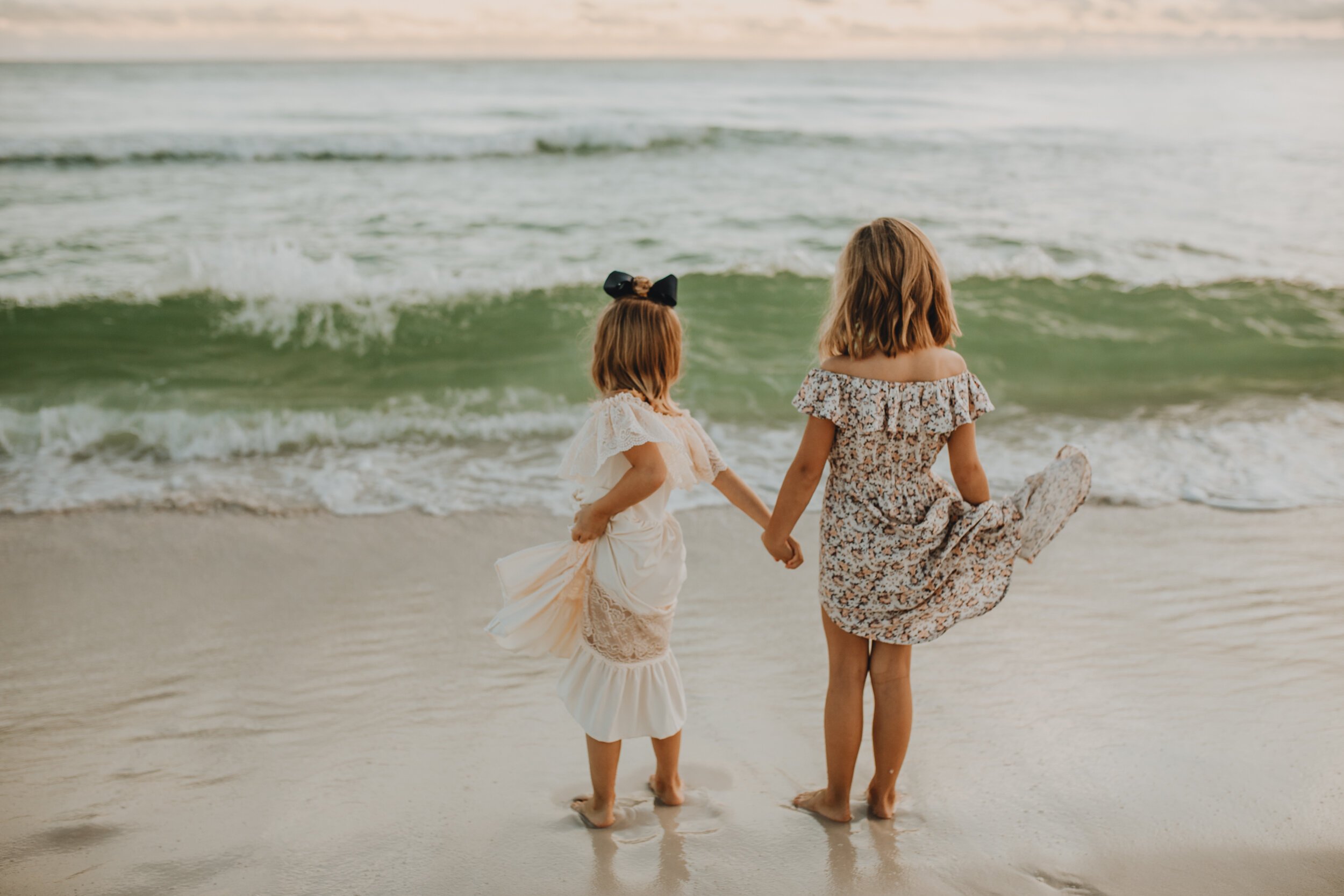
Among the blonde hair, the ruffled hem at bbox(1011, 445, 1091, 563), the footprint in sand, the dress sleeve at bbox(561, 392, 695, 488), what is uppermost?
the blonde hair

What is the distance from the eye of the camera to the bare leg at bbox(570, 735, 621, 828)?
2260mm

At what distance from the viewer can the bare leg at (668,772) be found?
7.72ft

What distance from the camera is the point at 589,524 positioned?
2.17 m

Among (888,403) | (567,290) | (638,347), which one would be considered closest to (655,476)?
(638,347)

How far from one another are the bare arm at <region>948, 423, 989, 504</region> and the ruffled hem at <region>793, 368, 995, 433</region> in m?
0.03

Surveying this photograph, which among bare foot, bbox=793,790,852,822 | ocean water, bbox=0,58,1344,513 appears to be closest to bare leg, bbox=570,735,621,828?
bare foot, bbox=793,790,852,822

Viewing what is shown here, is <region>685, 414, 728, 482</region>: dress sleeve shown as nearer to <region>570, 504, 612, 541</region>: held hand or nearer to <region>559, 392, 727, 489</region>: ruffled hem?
<region>559, 392, 727, 489</region>: ruffled hem

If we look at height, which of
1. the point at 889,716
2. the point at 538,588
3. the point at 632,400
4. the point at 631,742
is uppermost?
the point at 632,400

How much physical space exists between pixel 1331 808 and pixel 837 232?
8.52m

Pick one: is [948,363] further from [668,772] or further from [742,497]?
[668,772]

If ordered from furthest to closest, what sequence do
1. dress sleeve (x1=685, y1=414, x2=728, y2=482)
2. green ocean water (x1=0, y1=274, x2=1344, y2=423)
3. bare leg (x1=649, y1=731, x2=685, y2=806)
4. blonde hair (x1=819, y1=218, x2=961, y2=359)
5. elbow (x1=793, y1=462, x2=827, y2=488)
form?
green ocean water (x1=0, y1=274, x2=1344, y2=423) < bare leg (x1=649, y1=731, x2=685, y2=806) < dress sleeve (x1=685, y1=414, x2=728, y2=482) < elbow (x1=793, y1=462, x2=827, y2=488) < blonde hair (x1=819, y1=218, x2=961, y2=359)

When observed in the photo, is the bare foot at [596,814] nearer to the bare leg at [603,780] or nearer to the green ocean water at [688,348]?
the bare leg at [603,780]

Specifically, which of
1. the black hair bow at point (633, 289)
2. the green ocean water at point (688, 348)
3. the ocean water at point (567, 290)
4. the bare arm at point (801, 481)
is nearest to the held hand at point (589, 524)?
the bare arm at point (801, 481)

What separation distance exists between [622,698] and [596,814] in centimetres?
33
